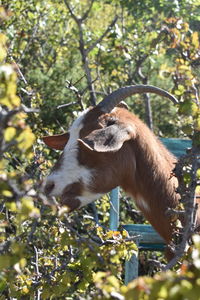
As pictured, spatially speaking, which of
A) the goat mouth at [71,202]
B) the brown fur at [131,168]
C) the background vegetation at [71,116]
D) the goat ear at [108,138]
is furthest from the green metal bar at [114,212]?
the goat ear at [108,138]

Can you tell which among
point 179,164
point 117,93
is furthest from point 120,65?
point 179,164

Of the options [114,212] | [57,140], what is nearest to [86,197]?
[57,140]

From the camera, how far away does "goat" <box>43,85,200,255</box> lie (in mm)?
4934

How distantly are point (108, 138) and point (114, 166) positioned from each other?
0.73ft

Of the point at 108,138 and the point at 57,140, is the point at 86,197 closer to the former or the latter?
the point at 108,138

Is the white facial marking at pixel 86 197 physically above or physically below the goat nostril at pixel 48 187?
below

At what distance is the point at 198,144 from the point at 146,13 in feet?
26.0

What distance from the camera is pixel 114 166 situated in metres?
5.02

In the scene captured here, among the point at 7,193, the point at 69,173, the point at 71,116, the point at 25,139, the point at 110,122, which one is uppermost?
the point at 71,116

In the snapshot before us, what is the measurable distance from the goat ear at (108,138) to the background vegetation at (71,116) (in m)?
0.44

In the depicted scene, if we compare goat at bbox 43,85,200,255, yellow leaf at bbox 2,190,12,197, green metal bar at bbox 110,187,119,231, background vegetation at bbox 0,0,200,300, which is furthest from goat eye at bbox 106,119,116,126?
yellow leaf at bbox 2,190,12,197

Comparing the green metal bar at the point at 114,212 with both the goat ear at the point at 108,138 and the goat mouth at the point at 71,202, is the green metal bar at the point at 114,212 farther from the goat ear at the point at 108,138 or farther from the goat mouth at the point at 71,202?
the goat ear at the point at 108,138

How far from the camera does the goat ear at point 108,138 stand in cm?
488

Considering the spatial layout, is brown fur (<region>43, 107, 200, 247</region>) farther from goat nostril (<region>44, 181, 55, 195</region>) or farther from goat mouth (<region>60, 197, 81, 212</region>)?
goat nostril (<region>44, 181, 55, 195</region>)
